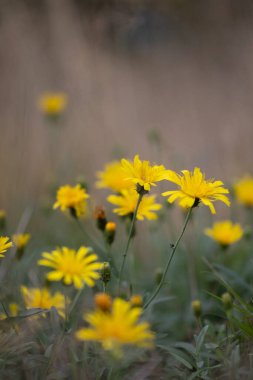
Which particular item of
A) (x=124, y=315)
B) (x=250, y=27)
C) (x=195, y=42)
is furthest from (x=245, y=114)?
(x=124, y=315)

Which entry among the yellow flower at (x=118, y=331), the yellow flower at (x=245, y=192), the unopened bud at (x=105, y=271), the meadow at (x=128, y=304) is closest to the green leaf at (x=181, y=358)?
the meadow at (x=128, y=304)

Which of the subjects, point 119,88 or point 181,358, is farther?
point 119,88

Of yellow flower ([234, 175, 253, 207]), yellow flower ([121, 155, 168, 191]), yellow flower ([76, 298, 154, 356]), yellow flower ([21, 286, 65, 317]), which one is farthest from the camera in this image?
yellow flower ([234, 175, 253, 207])

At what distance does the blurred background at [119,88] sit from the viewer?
3379 millimetres

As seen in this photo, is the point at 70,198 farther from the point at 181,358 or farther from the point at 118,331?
the point at 118,331

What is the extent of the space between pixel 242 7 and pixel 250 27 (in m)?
0.29

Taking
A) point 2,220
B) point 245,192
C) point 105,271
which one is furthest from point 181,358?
point 245,192

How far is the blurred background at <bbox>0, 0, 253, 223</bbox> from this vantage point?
133 inches

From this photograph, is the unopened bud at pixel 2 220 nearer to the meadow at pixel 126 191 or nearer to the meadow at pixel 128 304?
the meadow at pixel 128 304

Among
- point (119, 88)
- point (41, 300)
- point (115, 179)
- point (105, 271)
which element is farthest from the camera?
point (119, 88)

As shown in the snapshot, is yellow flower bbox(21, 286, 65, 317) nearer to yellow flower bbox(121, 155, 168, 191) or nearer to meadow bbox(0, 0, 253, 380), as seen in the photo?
meadow bbox(0, 0, 253, 380)

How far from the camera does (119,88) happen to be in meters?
4.19

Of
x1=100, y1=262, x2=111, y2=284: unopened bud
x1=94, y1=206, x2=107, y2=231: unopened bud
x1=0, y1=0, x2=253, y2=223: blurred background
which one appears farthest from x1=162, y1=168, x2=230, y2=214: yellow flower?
x1=0, y1=0, x2=253, y2=223: blurred background

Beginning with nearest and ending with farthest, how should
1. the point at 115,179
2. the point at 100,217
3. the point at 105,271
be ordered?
the point at 105,271
the point at 100,217
the point at 115,179
